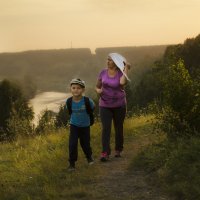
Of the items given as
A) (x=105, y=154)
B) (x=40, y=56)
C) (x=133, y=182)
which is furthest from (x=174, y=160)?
(x=40, y=56)

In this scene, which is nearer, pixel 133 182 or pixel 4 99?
pixel 133 182

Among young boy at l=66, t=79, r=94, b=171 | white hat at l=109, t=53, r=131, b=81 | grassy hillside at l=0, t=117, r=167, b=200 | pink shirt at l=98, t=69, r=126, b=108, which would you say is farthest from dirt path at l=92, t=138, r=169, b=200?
white hat at l=109, t=53, r=131, b=81

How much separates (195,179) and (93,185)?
1.46m

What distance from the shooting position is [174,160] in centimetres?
616

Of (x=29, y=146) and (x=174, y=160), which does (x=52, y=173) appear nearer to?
(x=174, y=160)

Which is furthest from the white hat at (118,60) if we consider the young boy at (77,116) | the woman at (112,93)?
the young boy at (77,116)

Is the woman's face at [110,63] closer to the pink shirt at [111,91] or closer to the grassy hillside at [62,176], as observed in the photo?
the pink shirt at [111,91]

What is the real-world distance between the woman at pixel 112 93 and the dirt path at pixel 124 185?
0.52 m

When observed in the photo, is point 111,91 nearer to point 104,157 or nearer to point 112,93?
point 112,93

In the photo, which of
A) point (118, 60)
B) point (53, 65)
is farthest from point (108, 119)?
point (53, 65)

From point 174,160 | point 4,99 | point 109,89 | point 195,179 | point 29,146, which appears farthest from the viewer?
point 4,99

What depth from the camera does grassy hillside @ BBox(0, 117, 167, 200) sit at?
19.5 ft

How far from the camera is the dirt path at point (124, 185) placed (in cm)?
576

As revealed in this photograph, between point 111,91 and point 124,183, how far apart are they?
1843mm
